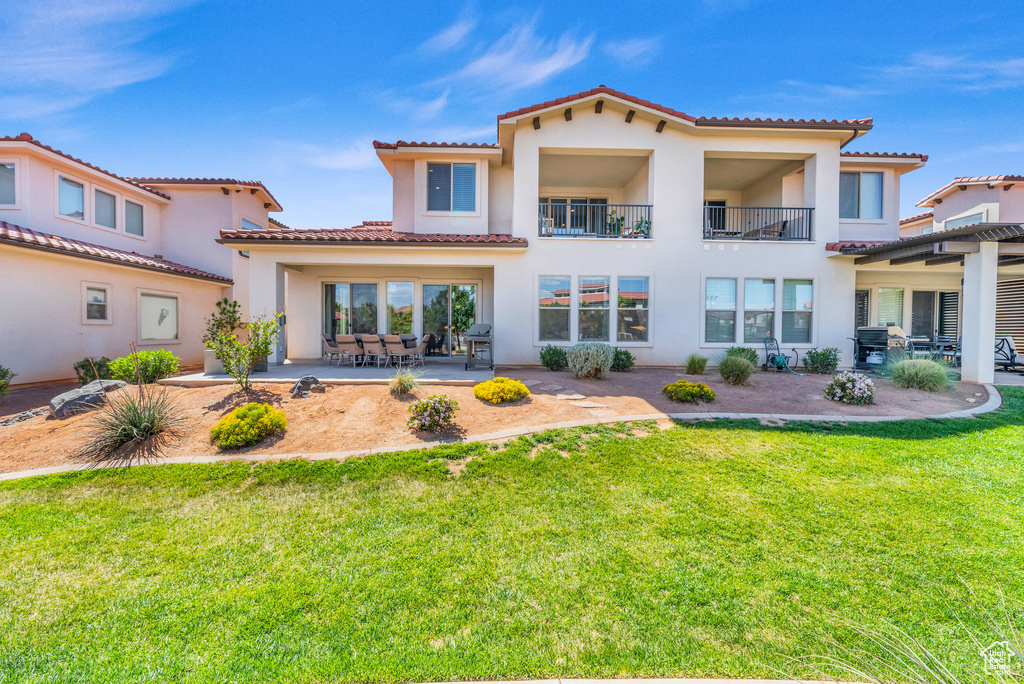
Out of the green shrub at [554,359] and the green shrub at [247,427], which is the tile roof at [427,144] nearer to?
the green shrub at [554,359]

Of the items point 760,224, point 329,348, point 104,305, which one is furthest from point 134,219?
point 760,224

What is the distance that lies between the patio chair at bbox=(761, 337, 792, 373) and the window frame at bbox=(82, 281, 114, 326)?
→ 19944 mm

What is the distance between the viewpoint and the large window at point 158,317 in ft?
43.3

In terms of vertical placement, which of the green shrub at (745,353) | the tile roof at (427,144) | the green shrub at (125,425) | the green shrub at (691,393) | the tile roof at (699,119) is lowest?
the green shrub at (125,425)

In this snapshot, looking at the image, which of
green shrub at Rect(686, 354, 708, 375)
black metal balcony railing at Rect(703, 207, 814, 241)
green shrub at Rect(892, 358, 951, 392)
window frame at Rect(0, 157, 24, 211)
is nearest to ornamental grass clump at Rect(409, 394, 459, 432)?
green shrub at Rect(686, 354, 708, 375)

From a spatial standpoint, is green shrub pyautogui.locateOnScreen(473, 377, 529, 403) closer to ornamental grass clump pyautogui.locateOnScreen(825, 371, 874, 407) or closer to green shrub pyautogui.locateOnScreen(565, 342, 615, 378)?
green shrub pyautogui.locateOnScreen(565, 342, 615, 378)

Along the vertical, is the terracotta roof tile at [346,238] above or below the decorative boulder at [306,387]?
above

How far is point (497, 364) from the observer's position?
12.0m

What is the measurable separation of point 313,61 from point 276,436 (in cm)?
1059

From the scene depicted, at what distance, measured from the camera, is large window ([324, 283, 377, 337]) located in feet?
44.1

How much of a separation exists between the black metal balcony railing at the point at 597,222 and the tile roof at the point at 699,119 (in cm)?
261

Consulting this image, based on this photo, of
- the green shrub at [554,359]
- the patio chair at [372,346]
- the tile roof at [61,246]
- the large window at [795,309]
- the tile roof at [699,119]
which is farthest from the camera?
the large window at [795,309]

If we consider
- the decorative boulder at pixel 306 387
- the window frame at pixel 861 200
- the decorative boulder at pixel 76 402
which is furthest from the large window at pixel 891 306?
the decorative boulder at pixel 76 402

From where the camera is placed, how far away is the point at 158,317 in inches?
541
